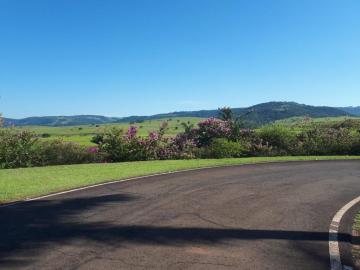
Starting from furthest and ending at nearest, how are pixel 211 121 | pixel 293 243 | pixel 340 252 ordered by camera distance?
pixel 211 121, pixel 293 243, pixel 340 252

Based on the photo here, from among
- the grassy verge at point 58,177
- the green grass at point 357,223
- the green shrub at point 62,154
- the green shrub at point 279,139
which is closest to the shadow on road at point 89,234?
the green grass at point 357,223

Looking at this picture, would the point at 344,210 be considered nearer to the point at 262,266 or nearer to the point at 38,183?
the point at 262,266

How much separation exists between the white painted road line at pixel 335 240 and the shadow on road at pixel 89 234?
15cm

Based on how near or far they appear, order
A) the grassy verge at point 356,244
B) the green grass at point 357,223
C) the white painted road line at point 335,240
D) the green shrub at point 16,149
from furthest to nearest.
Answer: the green shrub at point 16,149 < the green grass at point 357,223 < the grassy verge at point 356,244 < the white painted road line at point 335,240

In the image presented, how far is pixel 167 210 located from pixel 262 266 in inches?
166

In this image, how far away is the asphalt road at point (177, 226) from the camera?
7102 mm

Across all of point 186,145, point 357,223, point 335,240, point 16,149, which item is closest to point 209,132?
point 186,145

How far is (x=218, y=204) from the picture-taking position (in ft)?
38.1

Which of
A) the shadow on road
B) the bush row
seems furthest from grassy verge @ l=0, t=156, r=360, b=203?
the bush row

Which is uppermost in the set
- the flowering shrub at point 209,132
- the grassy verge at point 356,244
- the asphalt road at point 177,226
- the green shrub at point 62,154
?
the flowering shrub at point 209,132

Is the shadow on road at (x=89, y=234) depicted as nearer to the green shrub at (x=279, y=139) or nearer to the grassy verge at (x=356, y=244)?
the grassy verge at (x=356, y=244)

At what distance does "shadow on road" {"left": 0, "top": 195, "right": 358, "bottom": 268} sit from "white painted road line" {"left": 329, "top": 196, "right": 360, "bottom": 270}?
0.50 feet

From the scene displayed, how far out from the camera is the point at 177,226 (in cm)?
925

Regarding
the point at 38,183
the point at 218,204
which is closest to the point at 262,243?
the point at 218,204
